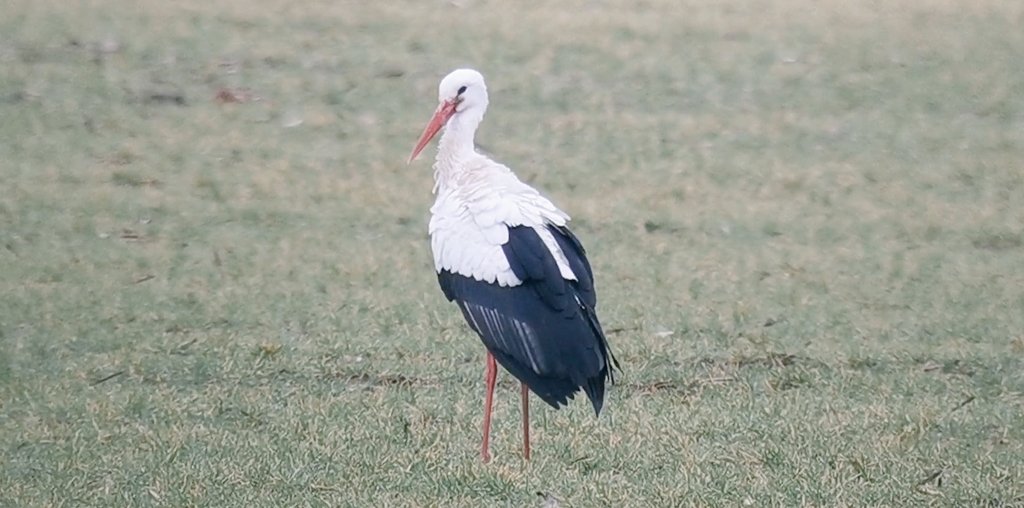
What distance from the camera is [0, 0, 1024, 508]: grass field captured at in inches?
212

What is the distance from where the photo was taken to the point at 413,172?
10.8 m

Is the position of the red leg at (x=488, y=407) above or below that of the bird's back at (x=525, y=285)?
below

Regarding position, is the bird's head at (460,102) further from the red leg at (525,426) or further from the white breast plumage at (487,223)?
the red leg at (525,426)

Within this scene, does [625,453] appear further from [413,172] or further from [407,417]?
[413,172]

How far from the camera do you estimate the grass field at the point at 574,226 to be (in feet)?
17.7

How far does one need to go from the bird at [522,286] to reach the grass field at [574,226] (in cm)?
33

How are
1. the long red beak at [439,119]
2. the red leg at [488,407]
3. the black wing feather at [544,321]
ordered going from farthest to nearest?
1. the long red beak at [439,119]
2. the red leg at [488,407]
3. the black wing feather at [544,321]

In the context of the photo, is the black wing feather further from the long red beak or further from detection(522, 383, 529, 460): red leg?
the long red beak

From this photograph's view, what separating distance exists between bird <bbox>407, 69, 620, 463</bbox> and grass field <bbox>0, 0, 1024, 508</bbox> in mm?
334

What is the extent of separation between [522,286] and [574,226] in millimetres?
4159

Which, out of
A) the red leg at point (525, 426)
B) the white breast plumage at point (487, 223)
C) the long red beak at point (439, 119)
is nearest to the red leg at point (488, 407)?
the red leg at point (525, 426)

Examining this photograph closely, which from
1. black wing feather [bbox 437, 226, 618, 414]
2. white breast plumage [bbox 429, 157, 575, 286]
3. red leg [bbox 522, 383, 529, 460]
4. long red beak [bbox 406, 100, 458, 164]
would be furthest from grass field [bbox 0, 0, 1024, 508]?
long red beak [bbox 406, 100, 458, 164]

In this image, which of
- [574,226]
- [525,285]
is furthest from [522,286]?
[574,226]

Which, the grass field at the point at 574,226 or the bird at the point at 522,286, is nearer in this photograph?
the bird at the point at 522,286
